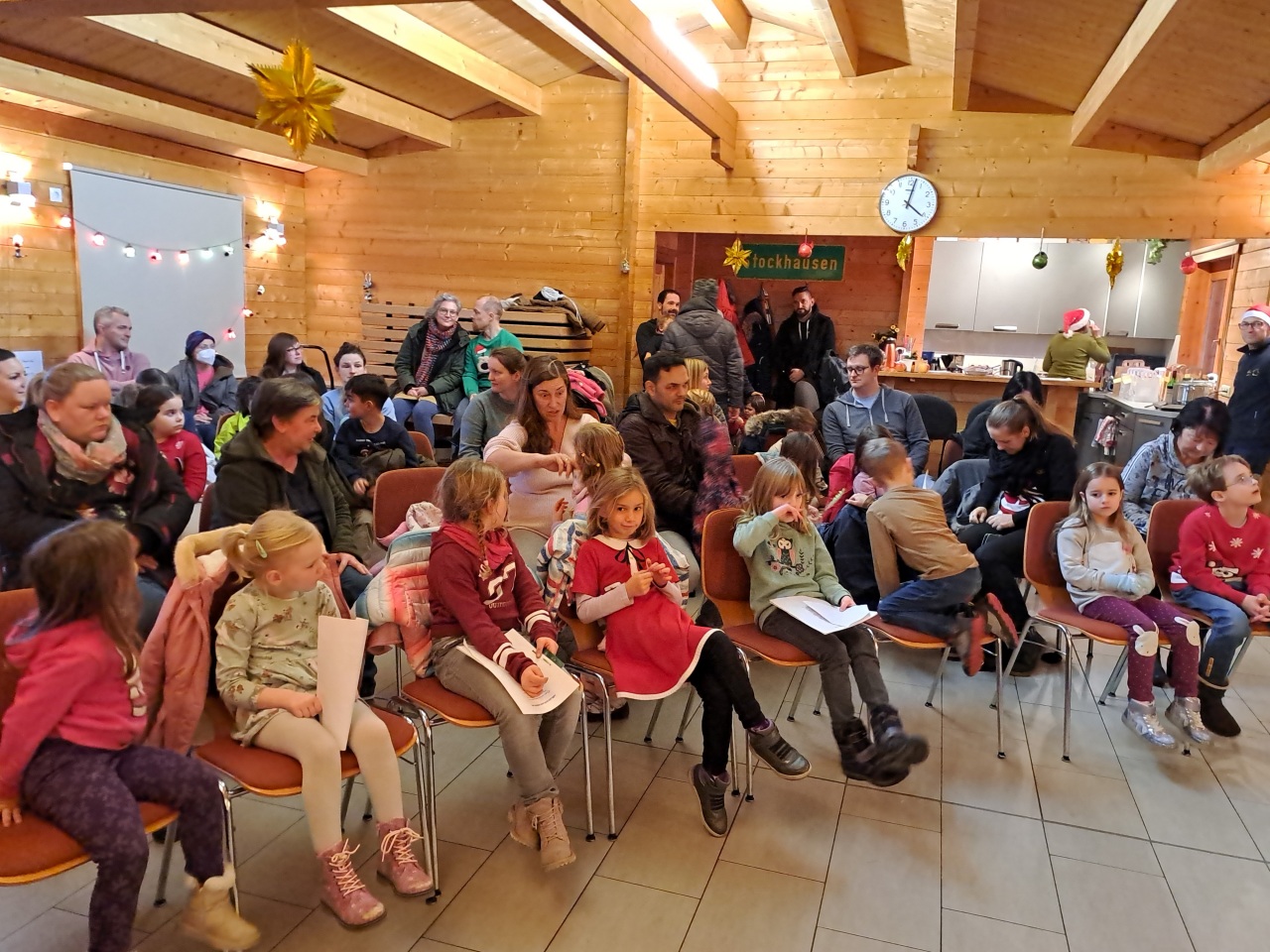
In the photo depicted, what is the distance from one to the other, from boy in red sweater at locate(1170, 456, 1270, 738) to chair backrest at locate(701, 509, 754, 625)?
5.35 feet

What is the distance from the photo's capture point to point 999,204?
7098mm

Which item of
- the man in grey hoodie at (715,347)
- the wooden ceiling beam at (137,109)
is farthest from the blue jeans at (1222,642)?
the wooden ceiling beam at (137,109)

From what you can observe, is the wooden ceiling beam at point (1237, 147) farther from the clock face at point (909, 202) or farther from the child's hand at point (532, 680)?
the child's hand at point (532, 680)

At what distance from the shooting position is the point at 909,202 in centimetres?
725

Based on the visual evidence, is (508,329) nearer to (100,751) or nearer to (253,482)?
(253,482)

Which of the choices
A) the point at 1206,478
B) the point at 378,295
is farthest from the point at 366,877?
the point at 378,295

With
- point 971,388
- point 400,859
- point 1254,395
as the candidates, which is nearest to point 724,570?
point 400,859

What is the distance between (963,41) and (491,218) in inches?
202

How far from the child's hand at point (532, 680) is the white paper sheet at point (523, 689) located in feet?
0.06

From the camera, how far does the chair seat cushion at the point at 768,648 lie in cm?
273

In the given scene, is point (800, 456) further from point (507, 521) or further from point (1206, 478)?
point (1206, 478)

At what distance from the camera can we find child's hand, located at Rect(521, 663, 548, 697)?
2.27 m

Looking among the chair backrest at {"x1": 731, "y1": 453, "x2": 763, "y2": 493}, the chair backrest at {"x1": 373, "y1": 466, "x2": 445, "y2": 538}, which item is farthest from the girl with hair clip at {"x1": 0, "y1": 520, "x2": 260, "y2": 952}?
the chair backrest at {"x1": 731, "y1": 453, "x2": 763, "y2": 493}

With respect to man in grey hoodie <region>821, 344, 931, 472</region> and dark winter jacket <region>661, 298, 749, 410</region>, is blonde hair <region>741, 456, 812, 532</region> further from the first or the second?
dark winter jacket <region>661, 298, 749, 410</region>
